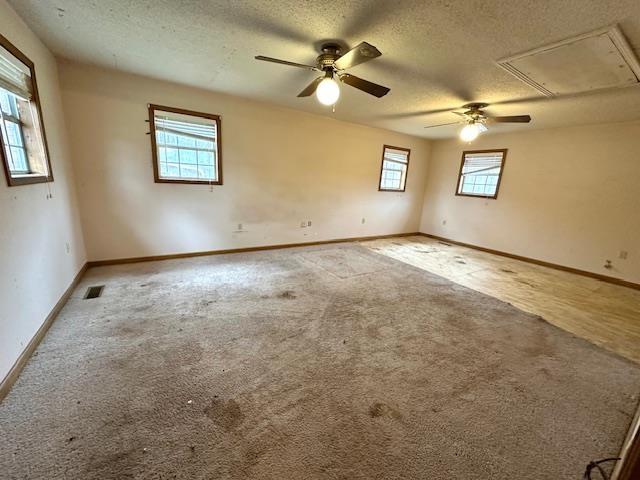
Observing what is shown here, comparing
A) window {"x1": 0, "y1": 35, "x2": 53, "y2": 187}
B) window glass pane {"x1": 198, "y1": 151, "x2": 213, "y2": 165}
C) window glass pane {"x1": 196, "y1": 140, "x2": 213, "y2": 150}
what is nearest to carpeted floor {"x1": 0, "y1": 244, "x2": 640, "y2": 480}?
window {"x1": 0, "y1": 35, "x2": 53, "y2": 187}

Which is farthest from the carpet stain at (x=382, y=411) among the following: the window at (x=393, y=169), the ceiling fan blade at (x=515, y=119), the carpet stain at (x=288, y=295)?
the window at (x=393, y=169)

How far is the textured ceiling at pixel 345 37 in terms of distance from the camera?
5.65ft

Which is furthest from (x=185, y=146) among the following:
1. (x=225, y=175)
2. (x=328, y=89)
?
(x=328, y=89)

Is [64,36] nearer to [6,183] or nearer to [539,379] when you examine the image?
[6,183]

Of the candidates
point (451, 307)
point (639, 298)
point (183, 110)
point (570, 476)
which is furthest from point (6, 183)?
point (639, 298)

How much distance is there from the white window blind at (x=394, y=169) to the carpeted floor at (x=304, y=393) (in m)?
3.95

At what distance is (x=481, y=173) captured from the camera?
5684 mm

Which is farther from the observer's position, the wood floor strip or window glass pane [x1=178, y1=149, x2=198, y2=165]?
the wood floor strip

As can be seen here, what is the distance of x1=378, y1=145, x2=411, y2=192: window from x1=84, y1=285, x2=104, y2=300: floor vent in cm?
529

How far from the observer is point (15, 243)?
179 centimetres

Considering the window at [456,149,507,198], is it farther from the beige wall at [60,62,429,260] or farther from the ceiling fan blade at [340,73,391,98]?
the ceiling fan blade at [340,73,391,98]

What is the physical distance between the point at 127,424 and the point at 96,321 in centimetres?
134

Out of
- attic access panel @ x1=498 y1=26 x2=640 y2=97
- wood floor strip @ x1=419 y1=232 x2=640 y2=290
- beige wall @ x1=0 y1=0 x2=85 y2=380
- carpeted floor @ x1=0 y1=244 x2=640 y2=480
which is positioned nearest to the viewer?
carpeted floor @ x1=0 y1=244 x2=640 y2=480

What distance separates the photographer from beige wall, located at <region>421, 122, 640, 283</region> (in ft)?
13.0
